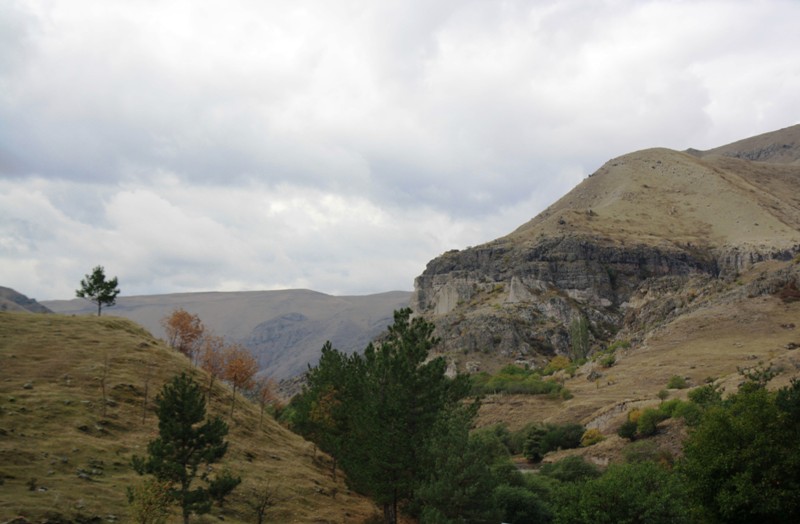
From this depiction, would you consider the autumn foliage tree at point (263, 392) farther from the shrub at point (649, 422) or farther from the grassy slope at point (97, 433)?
the shrub at point (649, 422)

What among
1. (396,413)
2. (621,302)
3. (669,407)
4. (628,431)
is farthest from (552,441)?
(621,302)

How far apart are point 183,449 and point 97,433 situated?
12.1 m

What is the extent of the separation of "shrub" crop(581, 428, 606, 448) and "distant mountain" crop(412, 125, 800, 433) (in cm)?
163

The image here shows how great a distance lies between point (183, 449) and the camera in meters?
27.8

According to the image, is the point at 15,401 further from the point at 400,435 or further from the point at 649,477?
the point at 649,477

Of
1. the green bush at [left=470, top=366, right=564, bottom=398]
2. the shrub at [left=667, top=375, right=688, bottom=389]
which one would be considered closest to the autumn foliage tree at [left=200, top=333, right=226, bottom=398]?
the green bush at [left=470, top=366, right=564, bottom=398]

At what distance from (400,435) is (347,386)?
1111cm

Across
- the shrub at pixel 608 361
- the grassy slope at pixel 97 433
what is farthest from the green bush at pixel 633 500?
the shrub at pixel 608 361

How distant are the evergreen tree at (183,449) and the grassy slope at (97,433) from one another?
2.89 meters

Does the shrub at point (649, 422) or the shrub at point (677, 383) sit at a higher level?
the shrub at point (677, 383)

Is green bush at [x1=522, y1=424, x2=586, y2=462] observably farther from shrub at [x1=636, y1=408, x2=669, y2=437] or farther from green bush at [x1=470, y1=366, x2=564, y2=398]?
green bush at [x1=470, y1=366, x2=564, y2=398]

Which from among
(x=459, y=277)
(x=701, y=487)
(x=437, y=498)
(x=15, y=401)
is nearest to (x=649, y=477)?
(x=701, y=487)

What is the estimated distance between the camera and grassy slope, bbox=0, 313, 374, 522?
28078mm

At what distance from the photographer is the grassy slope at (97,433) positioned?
92.1 ft
